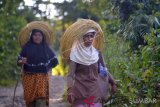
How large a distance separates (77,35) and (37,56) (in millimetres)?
1958

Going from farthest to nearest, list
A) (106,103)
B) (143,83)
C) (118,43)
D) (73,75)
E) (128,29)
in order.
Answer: (118,43), (128,29), (106,103), (143,83), (73,75)

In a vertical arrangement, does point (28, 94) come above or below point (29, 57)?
below

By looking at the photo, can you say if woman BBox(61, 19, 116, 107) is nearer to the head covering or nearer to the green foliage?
the head covering

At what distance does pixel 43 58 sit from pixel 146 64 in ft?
7.84

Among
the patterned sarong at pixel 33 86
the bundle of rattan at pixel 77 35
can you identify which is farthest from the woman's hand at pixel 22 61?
the bundle of rattan at pixel 77 35

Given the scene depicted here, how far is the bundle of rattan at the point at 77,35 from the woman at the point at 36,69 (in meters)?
1.58

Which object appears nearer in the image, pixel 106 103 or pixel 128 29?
pixel 106 103

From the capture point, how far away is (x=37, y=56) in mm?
7461

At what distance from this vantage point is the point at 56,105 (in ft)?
31.9

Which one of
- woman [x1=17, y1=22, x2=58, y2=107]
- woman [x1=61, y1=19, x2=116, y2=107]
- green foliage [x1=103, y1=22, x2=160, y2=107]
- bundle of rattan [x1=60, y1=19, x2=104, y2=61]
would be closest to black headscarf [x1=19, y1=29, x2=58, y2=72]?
woman [x1=17, y1=22, x2=58, y2=107]

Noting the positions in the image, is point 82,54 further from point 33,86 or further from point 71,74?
point 33,86

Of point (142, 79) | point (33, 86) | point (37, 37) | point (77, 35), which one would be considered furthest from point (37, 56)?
point (142, 79)

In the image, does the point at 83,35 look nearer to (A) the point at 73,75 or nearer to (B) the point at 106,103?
(A) the point at 73,75

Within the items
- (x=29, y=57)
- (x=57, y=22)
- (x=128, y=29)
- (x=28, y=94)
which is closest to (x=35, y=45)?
(x=29, y=57)
